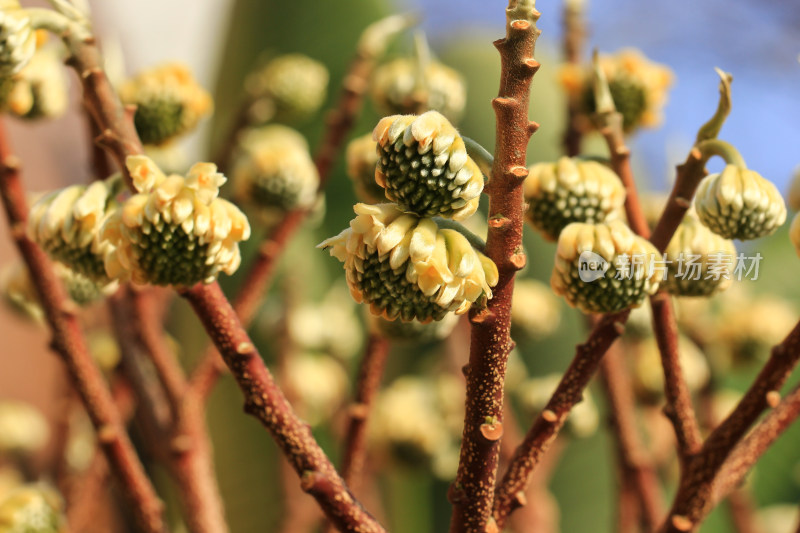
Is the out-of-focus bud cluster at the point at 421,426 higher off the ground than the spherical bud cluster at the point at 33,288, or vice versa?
the spherical bud cluster at the point at 33,288

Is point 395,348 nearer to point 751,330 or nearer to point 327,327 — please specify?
point 327,327

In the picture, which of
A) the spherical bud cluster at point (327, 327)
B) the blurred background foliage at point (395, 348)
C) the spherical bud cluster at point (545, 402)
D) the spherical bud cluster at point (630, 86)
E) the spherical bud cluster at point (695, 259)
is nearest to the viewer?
the spherical bud cluster at point (695, 259)

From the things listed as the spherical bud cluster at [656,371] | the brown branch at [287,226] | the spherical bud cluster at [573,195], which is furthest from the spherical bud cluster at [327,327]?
the spherical bud cluster at [573,195]

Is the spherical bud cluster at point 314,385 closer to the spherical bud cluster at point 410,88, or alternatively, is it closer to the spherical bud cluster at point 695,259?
the spherical bud cluster at point 410,88

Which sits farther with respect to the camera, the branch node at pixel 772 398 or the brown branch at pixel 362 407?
the brown branch at pixel 362 407

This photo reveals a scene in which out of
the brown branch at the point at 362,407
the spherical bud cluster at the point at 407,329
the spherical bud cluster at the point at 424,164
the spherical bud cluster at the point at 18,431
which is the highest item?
the spherical bud cluster at the point at 424,164

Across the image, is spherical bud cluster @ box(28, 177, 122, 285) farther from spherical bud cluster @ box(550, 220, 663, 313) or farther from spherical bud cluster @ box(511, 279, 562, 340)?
spherical bud cluster @ box(511, 279, 562, 340)
